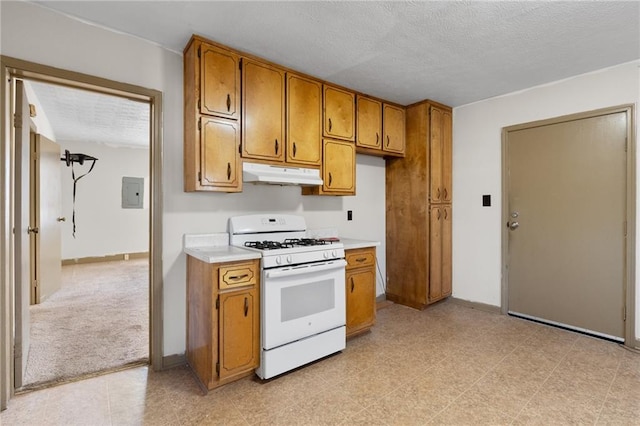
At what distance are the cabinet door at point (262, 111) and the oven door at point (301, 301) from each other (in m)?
0.98

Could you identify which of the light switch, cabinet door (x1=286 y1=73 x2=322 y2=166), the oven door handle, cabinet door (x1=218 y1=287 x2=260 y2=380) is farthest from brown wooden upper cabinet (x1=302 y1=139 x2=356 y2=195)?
the light switch

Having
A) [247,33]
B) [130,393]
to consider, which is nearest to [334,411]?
[130,393]

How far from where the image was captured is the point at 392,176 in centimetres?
400

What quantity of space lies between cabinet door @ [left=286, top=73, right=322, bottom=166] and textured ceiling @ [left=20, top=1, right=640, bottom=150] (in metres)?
0.14

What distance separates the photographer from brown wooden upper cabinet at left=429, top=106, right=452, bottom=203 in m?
3.71

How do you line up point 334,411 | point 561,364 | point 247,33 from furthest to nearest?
point 561,364 < point 247,33 < point 334,411

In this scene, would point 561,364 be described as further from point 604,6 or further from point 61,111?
point 61,111

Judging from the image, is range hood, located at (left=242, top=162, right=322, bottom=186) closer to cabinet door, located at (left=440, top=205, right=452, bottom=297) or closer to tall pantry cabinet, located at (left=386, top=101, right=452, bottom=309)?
tall pantry cabinet, located at (left=386, top=101, right=452, bottom=309)

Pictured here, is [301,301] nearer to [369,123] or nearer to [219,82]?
[219,82]

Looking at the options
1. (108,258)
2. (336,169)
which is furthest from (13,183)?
(108,258)

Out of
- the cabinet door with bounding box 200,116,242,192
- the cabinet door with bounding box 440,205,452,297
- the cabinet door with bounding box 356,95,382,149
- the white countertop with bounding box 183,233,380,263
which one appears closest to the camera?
the white countertop with bounding box 183,233,380,263

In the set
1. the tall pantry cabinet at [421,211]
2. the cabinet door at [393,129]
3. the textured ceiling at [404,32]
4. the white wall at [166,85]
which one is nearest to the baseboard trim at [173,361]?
the white wall at [166,85]

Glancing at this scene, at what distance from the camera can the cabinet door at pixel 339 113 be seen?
3.08m

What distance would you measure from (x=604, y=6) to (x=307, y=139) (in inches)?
85.4
